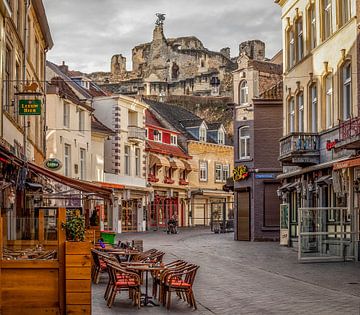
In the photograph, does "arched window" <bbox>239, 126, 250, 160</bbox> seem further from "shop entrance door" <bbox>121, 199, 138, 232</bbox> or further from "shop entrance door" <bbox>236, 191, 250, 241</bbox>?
"shop entrance door" <bbox>121, 199, 138, 232</bbox>

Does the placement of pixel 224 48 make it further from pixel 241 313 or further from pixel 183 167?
pixel 241 313

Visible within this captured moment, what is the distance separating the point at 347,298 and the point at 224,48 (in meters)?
115

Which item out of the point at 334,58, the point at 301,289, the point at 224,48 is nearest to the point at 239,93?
the point at 334,58

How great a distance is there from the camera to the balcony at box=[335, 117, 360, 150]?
24344mm

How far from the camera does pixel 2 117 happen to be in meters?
21.9

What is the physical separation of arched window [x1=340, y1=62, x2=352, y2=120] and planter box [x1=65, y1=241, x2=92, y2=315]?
18.2m

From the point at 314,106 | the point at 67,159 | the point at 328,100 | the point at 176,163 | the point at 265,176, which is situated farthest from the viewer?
the point at 176,163

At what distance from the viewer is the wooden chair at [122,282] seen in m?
14.9

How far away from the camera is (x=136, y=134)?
63.9 metres

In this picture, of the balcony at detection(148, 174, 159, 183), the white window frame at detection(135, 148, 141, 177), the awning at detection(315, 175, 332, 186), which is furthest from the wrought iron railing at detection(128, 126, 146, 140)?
the awning at detection(315, 175, 332, 186)

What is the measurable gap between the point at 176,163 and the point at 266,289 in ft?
179

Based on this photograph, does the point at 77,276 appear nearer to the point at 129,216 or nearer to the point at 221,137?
the point at 129,216

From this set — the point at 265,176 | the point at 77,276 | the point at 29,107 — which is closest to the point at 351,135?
the point at 29,107

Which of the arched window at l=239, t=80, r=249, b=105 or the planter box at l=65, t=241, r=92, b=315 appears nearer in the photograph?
the planter box at l=65, t=241, r=92, b=315
